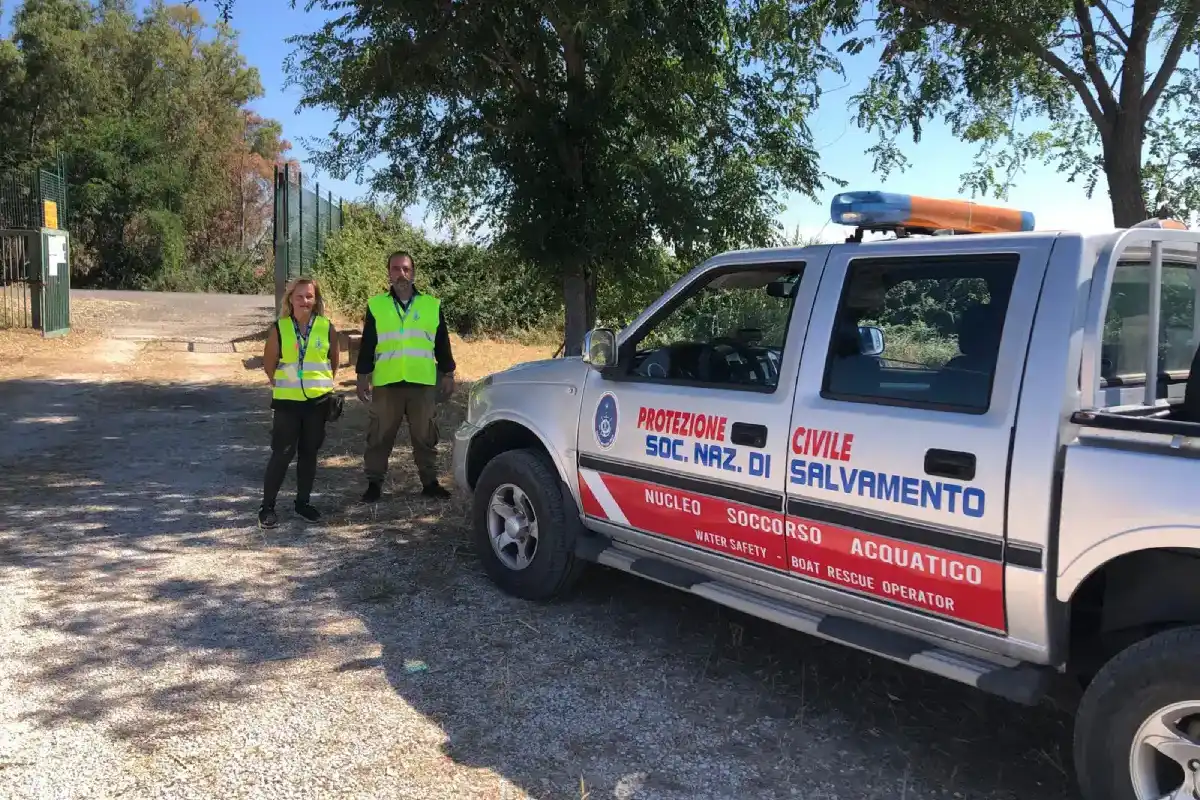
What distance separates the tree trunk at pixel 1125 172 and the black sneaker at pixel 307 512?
636cm

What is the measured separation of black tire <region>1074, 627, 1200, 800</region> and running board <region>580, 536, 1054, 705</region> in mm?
204

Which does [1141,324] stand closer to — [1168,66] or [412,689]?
[412,689]

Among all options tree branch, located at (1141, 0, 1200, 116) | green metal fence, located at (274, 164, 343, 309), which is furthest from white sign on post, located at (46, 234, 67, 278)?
tree branch, located at (1141, 0, 1200, 116)

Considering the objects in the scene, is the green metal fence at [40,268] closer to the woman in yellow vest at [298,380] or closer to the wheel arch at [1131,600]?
the woman in yellow vest at [298,380]

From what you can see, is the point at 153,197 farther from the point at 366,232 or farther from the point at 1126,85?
the point at 1126,85

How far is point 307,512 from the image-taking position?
21.3 ft

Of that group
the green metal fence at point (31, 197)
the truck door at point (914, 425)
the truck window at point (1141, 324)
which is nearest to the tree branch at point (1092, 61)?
the truck window at point (1141, 324)

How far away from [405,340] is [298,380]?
0.88 meters

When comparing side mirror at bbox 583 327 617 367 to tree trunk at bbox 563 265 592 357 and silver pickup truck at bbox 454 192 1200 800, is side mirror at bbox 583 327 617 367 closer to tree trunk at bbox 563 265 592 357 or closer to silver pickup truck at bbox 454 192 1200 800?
silver pickup truck at bbox 454 192 1200 800

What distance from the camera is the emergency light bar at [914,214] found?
3.70 metres

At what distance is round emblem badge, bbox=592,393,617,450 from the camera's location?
449cm

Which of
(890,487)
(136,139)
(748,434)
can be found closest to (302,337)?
(748,434)

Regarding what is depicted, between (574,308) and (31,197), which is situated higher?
(31,197)

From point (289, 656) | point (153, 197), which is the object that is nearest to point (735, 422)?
point (289, 656)
